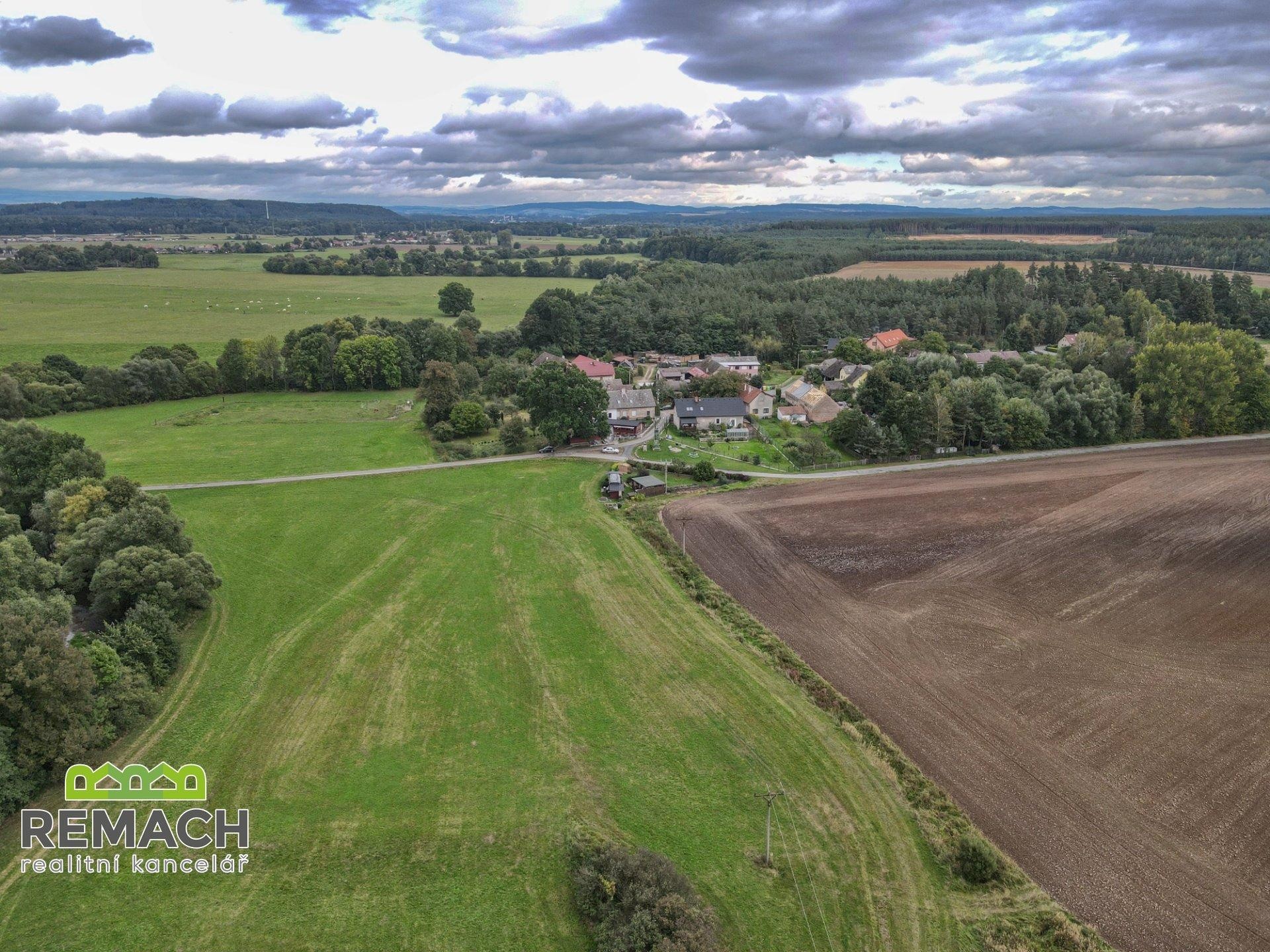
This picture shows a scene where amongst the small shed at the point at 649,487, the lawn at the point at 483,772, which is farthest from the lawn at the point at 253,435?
the lawn at the point at 483,772

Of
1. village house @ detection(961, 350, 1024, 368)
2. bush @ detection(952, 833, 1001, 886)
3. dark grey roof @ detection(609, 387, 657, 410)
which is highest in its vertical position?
village house @ detection(961, 350, 1024, 368)

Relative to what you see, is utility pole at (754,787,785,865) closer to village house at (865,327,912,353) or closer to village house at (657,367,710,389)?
village house at (657,367,710,389)

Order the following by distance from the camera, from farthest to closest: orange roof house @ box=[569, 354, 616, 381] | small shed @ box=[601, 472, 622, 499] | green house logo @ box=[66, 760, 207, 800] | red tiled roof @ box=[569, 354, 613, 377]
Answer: red tiled roof @ box=[569, 354, 613, 377] < orange roof house @ box=[569, 354, 616, 381] < small shed @ box=[601, 472, 622, 499] < green house logo @ box=[66, 760, 207, 800]

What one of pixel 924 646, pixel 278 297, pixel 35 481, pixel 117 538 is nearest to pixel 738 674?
pixel 924 646

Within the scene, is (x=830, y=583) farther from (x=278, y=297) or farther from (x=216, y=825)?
(x=278, y=297)

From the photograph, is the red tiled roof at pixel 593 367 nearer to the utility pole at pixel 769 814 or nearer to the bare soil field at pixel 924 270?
the utility pole at pixel 769 814

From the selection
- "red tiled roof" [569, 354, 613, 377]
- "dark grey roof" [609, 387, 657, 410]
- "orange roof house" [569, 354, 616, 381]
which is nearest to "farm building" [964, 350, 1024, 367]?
"dark grey roof" [609, 387, 657, 410]
